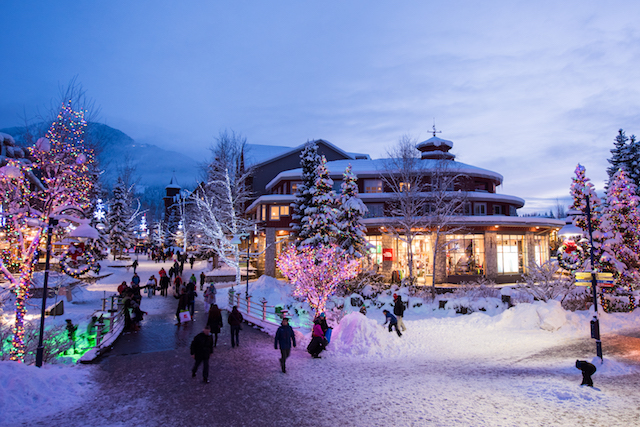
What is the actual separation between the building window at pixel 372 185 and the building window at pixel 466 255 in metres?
9.68

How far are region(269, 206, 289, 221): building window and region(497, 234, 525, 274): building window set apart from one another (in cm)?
2152

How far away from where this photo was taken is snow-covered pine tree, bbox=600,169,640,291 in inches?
789

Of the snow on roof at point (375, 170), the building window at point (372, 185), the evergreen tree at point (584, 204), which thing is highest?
the snow on roof at point (375, 170)

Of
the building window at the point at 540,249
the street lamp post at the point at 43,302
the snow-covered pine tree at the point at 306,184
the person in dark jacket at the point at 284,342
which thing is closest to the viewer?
the street lamp post at the point at 43,302

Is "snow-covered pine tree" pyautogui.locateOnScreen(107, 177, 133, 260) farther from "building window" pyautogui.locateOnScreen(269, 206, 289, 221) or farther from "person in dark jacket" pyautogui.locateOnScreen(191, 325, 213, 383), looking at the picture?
"person in dark jacket" pyautogui.locateOnScreen(191, 325, 213, 383)

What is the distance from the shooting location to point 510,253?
115 ft

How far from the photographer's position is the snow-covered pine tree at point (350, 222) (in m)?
29.2

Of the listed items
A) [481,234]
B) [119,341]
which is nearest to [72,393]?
[119,341]

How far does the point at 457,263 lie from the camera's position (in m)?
34.4

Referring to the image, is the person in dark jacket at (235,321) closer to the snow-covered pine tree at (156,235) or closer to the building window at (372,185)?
the building window at (372,185)

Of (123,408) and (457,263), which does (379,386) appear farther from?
(457,263)

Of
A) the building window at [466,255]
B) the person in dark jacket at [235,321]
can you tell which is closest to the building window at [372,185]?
the building window at [466,255]

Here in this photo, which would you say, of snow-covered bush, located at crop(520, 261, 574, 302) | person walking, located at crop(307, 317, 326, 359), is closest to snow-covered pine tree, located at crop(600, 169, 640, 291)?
snow-covered bush, located at crop(520, 261, 574, 302)

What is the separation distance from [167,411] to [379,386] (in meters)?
5.38
